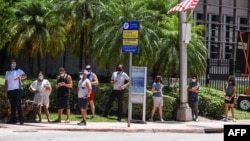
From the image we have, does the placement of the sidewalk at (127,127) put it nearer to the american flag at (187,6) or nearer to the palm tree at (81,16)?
the american flag at (187,6)

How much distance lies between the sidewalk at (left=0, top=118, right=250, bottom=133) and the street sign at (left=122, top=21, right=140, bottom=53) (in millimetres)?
2590

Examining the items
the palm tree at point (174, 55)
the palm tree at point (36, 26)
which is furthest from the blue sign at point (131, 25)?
the palm tree at point (36, 26)

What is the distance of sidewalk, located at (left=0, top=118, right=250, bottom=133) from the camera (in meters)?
16.7

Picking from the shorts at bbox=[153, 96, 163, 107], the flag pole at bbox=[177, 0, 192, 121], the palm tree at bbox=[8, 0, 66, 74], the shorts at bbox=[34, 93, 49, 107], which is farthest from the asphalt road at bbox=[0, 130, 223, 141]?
the palm tree at bbox=[8, 0, 66, 74]

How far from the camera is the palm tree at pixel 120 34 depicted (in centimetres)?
2297

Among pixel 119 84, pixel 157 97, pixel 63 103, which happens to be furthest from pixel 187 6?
pixel 63 103

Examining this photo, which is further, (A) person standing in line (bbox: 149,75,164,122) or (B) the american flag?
(A) person standing in line (bbox: 149,75,164,122)

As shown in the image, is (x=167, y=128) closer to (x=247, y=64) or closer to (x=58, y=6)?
(x=58, y=6)

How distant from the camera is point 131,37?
17859mm

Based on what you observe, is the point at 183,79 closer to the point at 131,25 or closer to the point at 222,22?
the point at 131,25

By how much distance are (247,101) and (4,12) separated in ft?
43.1

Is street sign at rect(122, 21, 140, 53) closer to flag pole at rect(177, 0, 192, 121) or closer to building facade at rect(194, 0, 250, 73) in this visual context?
flag pole at rect(177, 0, 192, 121)

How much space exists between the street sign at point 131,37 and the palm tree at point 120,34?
4842 mm

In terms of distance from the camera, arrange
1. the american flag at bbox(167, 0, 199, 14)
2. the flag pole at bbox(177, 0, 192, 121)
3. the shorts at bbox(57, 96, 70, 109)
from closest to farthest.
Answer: the shorts at bbox(57, 96, 70, 109), the american flag at bbox(167, 0, 199, 14), the flag pole at bbox(177, 0, 192, 121)
